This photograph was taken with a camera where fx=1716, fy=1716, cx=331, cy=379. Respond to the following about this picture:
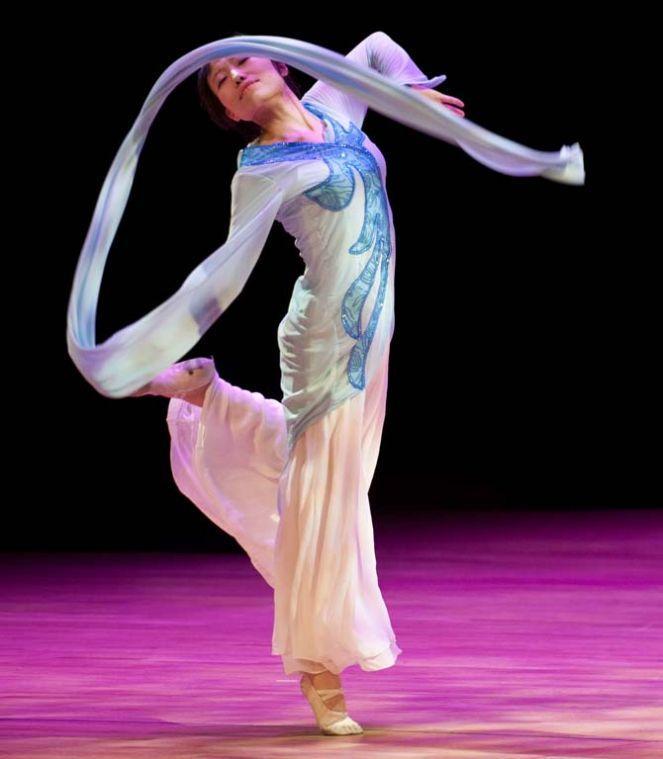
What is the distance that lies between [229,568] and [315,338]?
7.39 ft

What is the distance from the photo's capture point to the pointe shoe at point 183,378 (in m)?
3.08

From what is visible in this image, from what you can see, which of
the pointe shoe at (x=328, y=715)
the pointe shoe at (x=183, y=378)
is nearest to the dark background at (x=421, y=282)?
the pointe shoe at (x=183, y=378)

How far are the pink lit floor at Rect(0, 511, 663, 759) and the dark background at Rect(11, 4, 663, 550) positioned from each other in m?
0.64

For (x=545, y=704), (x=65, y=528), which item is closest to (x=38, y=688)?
(x=545, y=704)

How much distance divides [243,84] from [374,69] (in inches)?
11.5

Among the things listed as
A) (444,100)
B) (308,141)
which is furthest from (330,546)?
(444,100)

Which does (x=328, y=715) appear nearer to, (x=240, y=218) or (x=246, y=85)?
(x=240, y=218)

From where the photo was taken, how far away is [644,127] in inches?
248

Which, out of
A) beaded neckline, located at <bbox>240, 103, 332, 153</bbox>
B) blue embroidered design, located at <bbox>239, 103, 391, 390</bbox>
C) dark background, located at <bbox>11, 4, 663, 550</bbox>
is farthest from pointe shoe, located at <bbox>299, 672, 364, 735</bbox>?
dark background, located at <bbox>11, 4, 663, 550</bbox>

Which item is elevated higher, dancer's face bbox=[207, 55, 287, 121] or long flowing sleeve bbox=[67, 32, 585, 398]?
dancer's face bbox=[207, 55, 287, 121]

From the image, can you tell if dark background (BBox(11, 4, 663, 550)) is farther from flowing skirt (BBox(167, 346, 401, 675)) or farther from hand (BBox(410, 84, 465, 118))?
hand (BBox(410, 84, 465, 118))

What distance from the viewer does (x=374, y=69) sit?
3199 mm

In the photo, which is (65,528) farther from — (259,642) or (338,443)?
(338,443)

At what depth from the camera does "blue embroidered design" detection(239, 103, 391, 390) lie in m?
2.97
